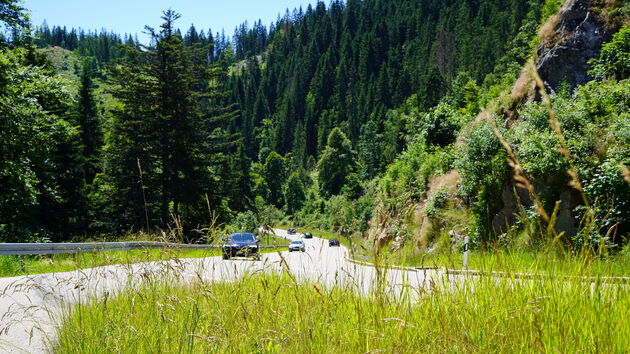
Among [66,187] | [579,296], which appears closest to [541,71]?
[579,296]

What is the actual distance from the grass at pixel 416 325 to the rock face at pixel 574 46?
59.4ft

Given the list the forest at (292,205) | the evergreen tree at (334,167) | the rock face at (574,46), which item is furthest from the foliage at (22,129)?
the evergreen tree at (334,167)

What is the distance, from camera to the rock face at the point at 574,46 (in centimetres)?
1806

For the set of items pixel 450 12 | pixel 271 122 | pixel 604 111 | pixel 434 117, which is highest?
pixel 450 12

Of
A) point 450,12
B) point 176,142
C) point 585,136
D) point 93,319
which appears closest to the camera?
point 93,319

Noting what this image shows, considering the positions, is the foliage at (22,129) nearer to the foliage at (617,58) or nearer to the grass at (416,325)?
the grass at (416,325)

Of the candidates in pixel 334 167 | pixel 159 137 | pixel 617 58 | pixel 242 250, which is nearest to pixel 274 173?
pixel 334 167

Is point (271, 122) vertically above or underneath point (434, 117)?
above

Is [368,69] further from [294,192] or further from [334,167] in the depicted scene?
[294,192]

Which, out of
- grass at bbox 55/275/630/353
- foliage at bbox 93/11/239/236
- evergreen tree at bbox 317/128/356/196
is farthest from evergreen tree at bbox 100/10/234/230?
evergreen tree at bbox 317/128/356/196

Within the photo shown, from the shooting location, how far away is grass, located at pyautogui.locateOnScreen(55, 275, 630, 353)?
2768mm

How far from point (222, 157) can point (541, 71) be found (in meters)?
21.0

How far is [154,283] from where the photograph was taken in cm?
476

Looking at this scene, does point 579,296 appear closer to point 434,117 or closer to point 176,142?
point 434,117
